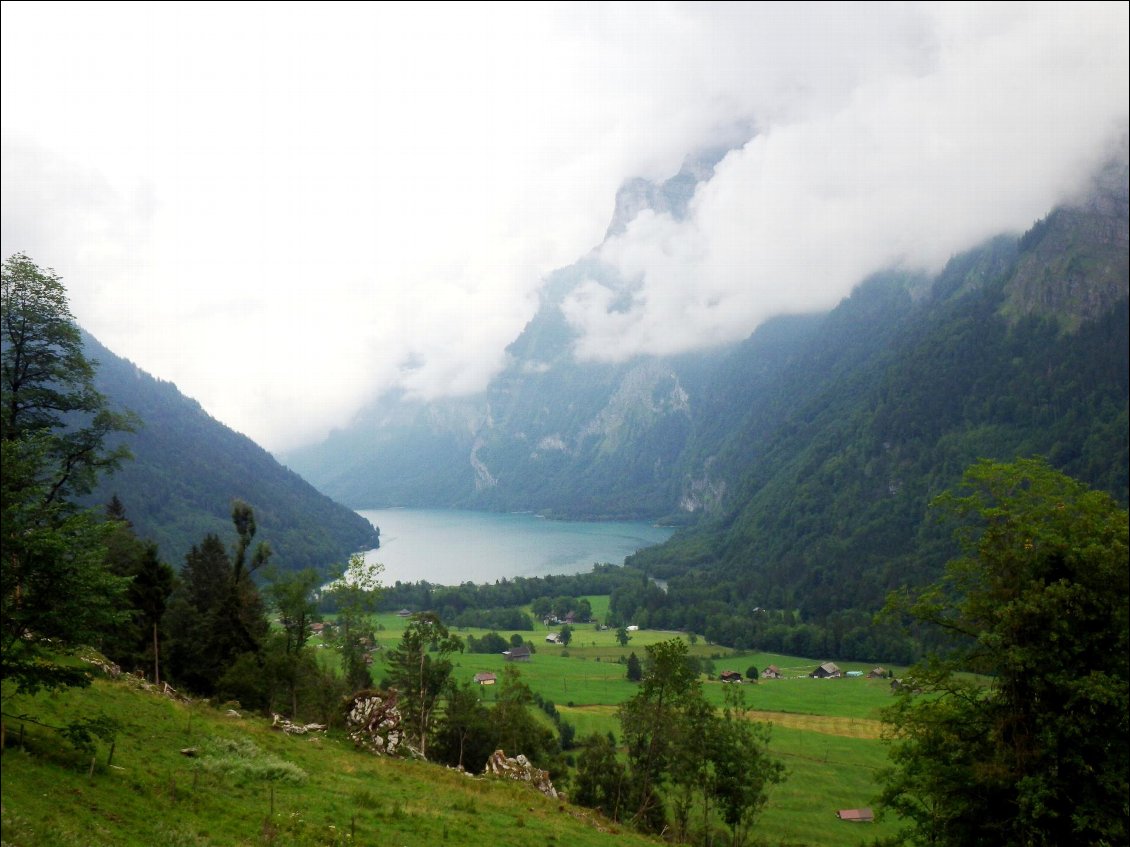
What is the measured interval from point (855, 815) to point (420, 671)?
4297cm

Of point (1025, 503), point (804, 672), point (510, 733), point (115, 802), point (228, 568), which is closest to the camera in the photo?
point (115, 802)

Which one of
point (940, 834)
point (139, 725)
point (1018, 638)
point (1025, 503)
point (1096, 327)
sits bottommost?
point (940, 834)

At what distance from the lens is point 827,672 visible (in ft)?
415

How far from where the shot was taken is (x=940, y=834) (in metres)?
17.0

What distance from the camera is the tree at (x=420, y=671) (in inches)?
1547

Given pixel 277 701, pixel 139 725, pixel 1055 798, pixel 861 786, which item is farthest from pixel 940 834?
pixel 861 786

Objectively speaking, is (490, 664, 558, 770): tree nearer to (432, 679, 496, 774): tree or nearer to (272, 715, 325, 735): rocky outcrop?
(432, 679, 496, 774): tree

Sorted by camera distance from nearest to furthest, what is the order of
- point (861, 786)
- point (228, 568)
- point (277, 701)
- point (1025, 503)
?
point (1025, 503), point (277, 701), point (228, 568), point (861, 786)

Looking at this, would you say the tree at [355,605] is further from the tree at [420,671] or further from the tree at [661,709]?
the tree at [661,709]

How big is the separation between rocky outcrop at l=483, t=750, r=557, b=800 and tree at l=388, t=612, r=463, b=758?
940 centimetres

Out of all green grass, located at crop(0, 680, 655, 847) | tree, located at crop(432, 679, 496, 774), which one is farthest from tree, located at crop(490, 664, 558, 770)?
green grass, located at crop(0, 680, 655, 847)

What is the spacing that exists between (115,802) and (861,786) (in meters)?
71.2

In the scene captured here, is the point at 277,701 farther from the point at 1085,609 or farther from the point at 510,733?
the point at 1085,609

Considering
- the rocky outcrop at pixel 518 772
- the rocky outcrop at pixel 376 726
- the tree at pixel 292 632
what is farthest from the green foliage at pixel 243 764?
the tree at pixel 292 632
